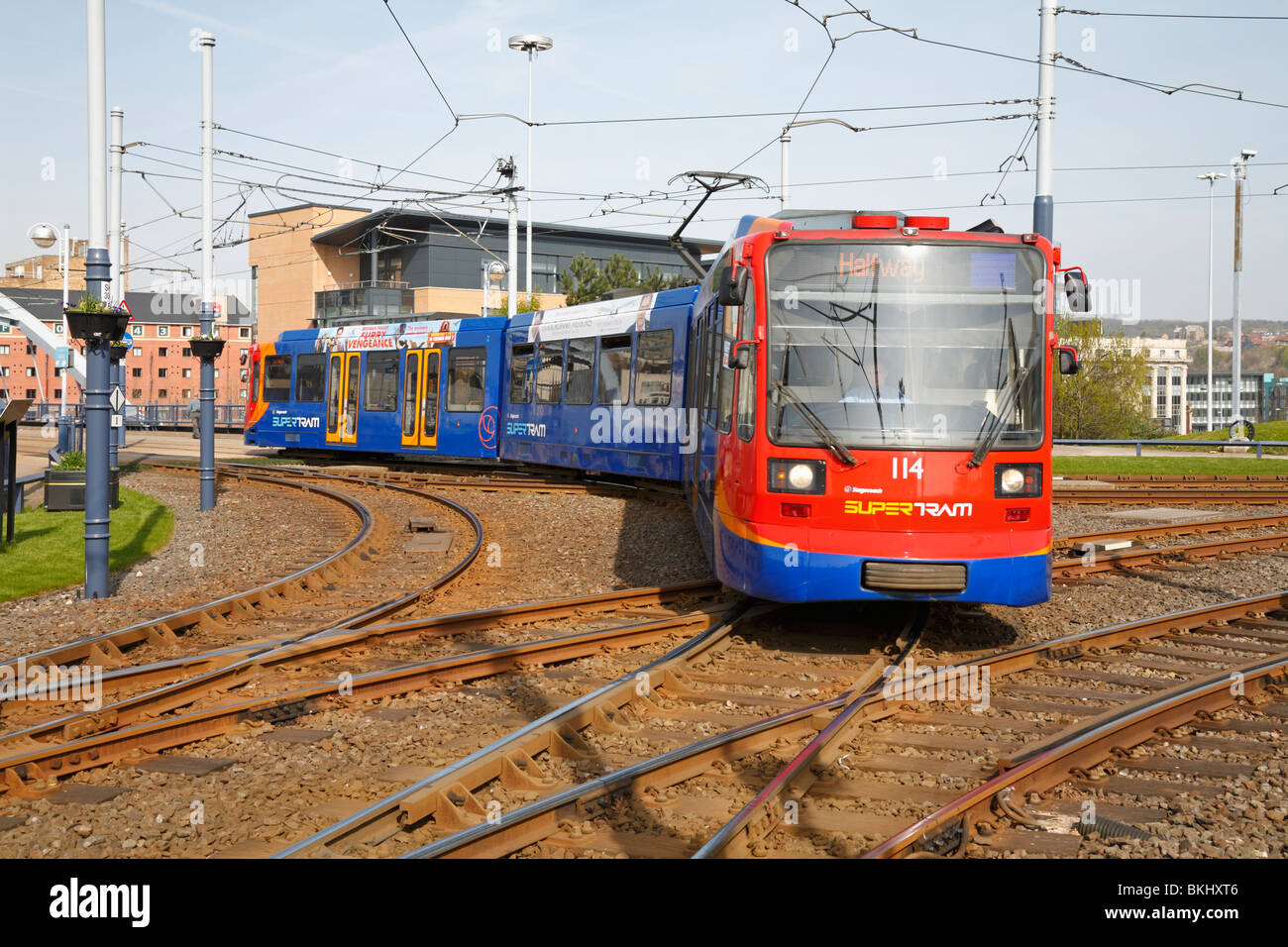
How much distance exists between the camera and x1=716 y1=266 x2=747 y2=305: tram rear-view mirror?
26.4ft

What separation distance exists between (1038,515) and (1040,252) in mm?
1792

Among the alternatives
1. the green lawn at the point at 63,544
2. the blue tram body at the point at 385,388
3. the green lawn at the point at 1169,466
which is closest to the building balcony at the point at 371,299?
the blue tram body at the point at 385,388

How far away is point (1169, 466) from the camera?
27.1 m

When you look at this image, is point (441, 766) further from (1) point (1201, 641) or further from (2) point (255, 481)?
(2) point (255, 481)

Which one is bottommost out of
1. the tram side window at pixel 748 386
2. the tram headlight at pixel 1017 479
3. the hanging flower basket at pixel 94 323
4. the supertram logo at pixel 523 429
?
the tram headlight at pixel 1017 479

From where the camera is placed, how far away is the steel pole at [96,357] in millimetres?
10047

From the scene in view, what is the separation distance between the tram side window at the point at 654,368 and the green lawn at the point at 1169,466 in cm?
1084

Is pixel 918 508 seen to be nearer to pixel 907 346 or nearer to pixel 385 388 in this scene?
pixel 907 346

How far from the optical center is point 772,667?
748 cm

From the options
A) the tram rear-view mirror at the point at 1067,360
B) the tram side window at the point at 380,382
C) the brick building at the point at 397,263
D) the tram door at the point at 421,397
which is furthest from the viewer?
the brick building at the point at 397,263

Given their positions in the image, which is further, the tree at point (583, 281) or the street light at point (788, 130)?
the tree at point (583, 281)

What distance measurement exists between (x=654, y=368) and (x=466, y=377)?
20.7ft

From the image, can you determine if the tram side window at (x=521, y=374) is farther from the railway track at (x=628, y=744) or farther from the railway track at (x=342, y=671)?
the railway track at (x=628, y=744)
